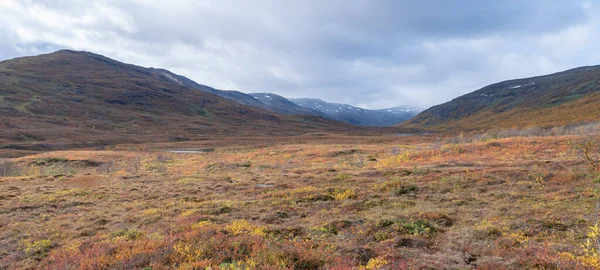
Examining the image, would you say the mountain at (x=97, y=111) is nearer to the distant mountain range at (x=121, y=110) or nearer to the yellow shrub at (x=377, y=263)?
the distant mountain range at (x=121, y=110)

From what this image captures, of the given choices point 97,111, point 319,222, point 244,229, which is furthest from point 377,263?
point 97,111

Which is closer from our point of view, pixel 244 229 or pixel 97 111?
pixel 244 229

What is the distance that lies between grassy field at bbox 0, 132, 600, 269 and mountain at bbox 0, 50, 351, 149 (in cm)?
7390

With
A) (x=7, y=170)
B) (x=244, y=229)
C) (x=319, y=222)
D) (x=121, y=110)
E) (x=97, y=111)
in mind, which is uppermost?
(x=121, y=110)

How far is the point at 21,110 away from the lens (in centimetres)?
Result: 10812

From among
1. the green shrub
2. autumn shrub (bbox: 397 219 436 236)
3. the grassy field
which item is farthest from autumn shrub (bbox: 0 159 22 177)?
autumn shrub (bbox: 397 219 436 236)

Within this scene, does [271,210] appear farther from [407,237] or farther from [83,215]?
[83,215]

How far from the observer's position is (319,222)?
1165 centimetres

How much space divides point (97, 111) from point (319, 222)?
14057 centimetres

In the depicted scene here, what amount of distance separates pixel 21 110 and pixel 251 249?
5369 inches

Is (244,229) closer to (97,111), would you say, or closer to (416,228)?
(416,228)

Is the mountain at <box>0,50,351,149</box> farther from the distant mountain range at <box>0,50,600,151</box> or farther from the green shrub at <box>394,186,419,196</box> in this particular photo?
the green shrub at <box>394,186,419,196</box>

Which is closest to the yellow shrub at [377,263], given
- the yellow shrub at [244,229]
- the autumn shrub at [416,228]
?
the autumn shrub at [416,228]

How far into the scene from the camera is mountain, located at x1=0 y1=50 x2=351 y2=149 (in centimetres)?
8975
